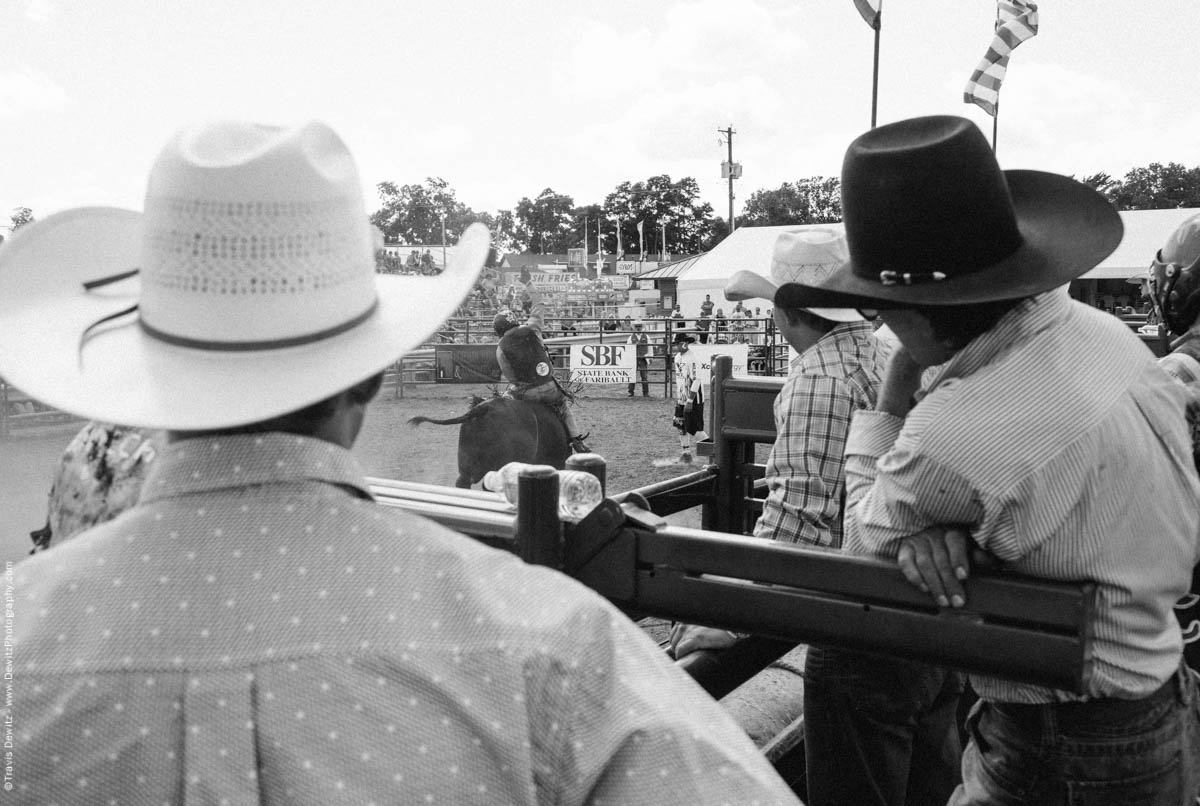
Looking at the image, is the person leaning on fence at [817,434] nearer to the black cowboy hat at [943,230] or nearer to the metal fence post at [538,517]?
the black cowboy hat at [943,230]

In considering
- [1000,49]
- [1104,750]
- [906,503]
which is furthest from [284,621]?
[1000,49]

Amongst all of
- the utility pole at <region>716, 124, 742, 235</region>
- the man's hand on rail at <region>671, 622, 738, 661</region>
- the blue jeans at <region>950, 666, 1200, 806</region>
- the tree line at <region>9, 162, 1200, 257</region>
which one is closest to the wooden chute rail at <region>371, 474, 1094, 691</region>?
the blue jeans at <region>950, 666, 1200, 806</region>

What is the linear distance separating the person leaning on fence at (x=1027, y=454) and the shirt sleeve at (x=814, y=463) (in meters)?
0.70

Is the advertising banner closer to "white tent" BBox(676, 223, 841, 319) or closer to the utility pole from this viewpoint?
"white tent" BBox(676, 223, 841, 319)

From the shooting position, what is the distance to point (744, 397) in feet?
13.2

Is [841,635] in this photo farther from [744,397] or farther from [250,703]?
[744,397]

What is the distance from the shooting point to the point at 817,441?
250 cm

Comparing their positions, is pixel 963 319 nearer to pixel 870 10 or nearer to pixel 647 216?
pixel 870 10

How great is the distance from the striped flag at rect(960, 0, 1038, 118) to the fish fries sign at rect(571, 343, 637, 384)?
297 inches

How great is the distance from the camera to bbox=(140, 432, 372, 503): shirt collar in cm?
93

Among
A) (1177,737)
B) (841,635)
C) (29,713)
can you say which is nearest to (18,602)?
(29,713)

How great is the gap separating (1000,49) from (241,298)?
645 inches

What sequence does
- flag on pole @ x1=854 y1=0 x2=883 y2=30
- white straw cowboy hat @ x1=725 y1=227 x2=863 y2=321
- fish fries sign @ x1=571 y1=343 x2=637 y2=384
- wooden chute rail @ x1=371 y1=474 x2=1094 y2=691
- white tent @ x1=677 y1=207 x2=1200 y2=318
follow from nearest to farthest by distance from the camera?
wooden chute rail @ x1=371 y1=474 x2=1094 y2=691 < white straw cowboy hat @ x1=725 y1=227 x2=863 y2=321 < flag on pole @ x1=854 y1=0 x2=883 y2=30 < fish fries sign @ x1=571 y1=343 x2=637 y2=384 < white tent @ x1=677 y1=207 x2=1200 y2=318

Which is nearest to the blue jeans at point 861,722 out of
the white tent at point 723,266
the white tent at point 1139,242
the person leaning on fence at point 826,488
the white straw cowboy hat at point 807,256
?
the person leaning on fence at point 826,488
